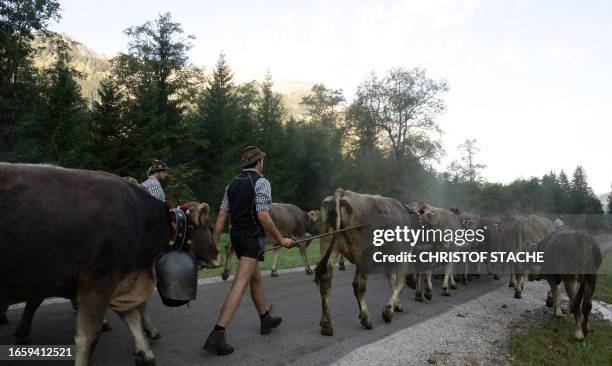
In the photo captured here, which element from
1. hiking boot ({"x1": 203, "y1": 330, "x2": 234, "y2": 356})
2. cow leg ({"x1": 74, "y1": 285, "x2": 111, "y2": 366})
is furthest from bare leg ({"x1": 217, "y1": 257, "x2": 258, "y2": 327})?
cow leg ({"x1": 74, "y1": 285, "x2": 111, "y2": 366})

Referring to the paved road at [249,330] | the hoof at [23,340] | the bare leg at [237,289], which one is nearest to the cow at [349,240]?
the paved road at [249,330]

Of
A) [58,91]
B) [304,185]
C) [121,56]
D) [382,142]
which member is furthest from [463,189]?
[58,91]

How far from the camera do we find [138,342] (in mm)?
4938

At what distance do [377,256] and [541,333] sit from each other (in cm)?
337

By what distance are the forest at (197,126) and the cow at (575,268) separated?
2051 centimetres

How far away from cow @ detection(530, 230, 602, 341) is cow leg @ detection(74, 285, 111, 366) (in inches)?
305

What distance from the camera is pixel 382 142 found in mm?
54031

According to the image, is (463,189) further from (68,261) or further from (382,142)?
(68,261)

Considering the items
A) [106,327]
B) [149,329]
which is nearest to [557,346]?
[149,329]

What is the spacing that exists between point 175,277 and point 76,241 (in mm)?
1213

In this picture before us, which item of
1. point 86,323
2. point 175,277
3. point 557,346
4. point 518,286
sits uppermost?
point 175,277

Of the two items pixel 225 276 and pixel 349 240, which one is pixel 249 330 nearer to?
pixel 349 240

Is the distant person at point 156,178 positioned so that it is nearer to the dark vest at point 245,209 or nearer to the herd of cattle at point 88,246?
the herd of cattle at point 88,246

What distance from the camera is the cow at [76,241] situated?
376 cm
